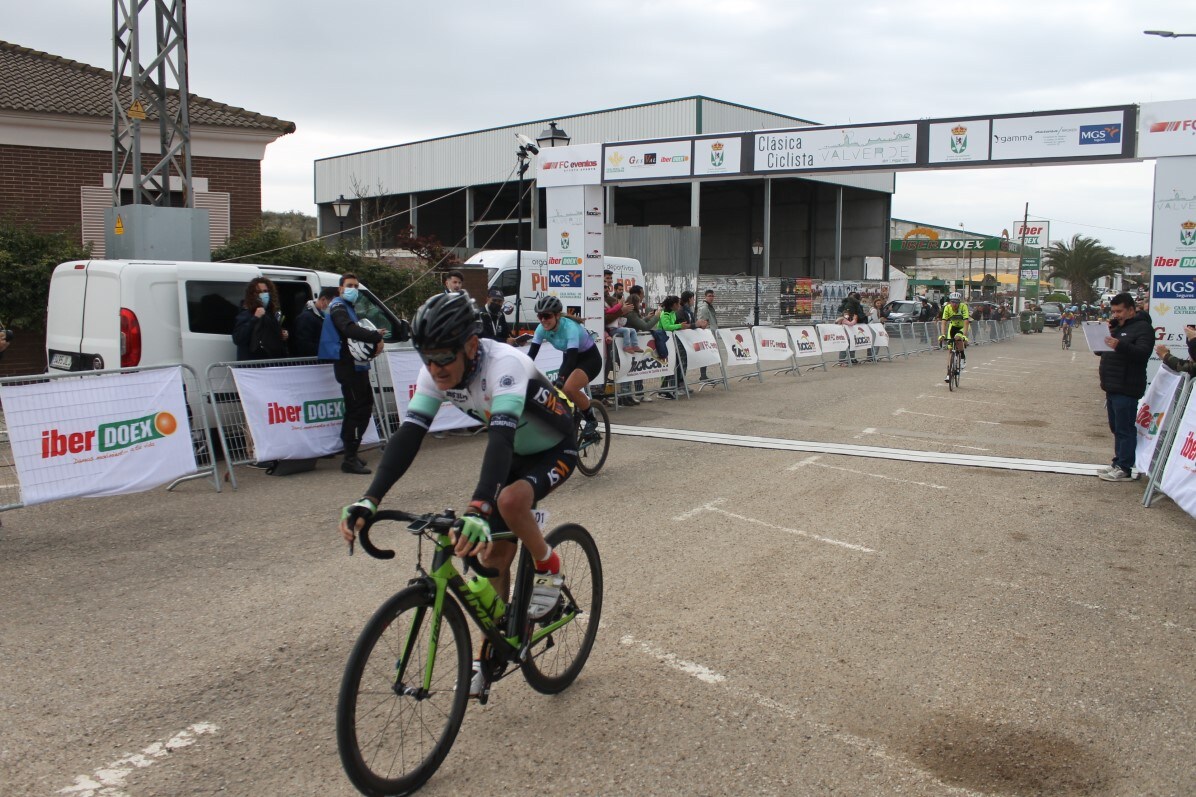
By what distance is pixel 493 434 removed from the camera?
3.53 meters

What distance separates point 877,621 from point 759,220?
54400 millimetres

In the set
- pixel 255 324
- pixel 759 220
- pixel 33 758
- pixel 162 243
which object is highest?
pixel 759 220

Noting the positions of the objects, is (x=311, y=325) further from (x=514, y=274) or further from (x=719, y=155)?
(x=514, y=274)

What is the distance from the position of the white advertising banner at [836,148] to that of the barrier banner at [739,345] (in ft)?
12.8

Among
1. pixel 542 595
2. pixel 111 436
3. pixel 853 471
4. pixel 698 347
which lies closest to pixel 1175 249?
pixel 853 471

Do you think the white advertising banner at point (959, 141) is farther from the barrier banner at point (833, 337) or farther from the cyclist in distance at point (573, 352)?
the barrier banner at point (833, 337)

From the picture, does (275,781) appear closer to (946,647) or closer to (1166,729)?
(946,647)

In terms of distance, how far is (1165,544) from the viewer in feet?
23.4

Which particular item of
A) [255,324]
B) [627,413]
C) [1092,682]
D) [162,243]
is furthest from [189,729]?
[162,243]

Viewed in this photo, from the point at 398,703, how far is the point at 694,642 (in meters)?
2.02

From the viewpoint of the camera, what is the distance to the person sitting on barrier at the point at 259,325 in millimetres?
9406

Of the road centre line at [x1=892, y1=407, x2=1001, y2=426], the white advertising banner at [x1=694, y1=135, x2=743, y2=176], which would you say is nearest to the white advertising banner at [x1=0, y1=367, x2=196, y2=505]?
the white advertising banner at [x1=694, y1=135, x2=743, y2=176]

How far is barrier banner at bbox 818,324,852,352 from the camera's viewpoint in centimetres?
2213

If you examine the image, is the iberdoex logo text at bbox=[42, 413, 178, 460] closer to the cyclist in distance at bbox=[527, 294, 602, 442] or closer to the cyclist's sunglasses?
the cyclist in distance at bbox=[527, 294, 602, 442]
